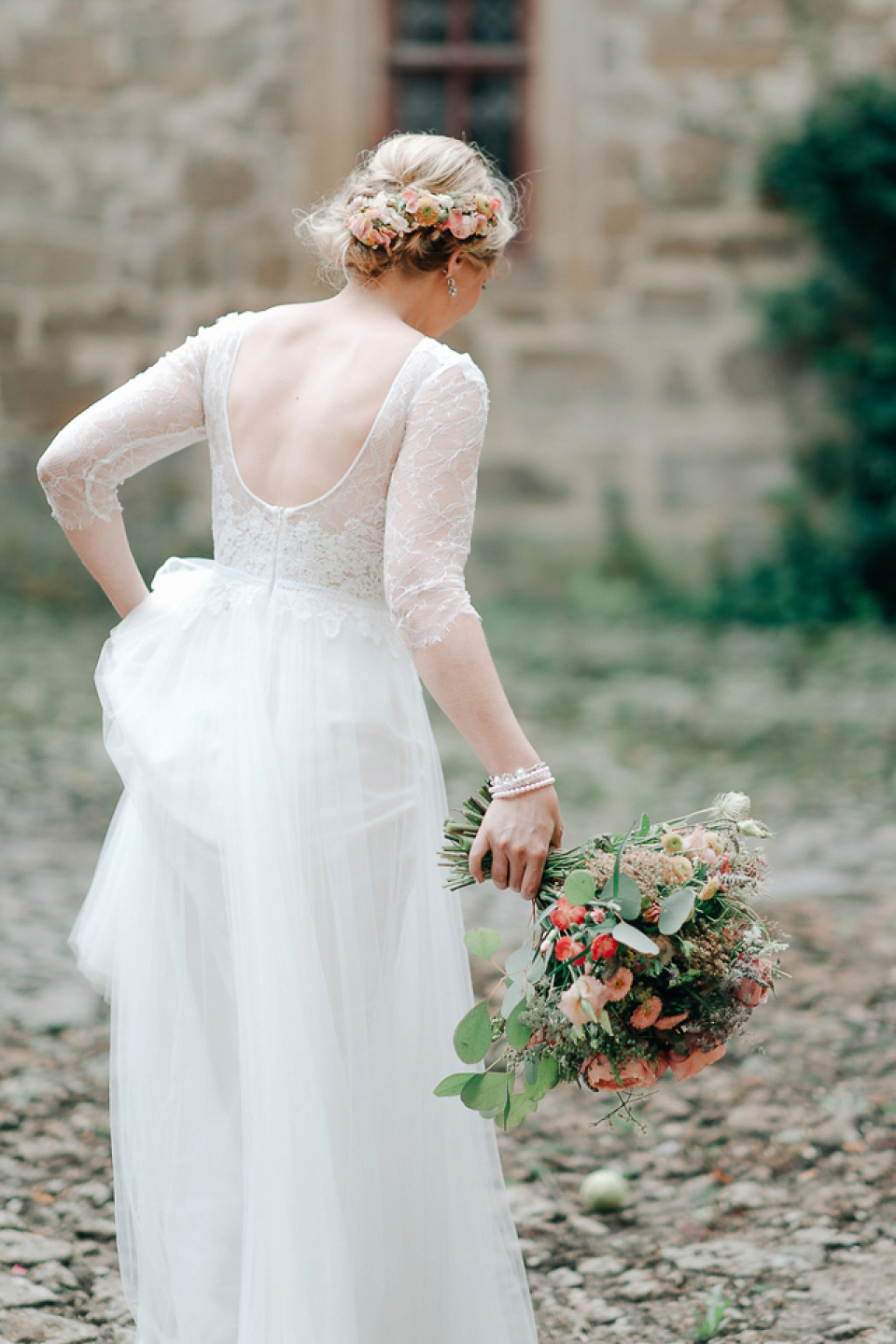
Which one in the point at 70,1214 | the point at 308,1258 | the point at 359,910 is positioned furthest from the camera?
the point at 70,1214

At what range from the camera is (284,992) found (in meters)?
1.81

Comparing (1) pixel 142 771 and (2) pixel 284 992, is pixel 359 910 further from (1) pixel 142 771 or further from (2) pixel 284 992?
(1) pixel 142 771

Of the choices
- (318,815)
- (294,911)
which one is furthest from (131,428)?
(294,911)

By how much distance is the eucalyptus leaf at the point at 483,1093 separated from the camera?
1.82 m

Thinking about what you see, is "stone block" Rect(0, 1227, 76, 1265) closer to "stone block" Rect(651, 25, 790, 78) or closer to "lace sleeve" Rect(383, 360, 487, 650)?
"lace sleeve" Rect(383, 360, 487, 650)

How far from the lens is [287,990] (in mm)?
1815

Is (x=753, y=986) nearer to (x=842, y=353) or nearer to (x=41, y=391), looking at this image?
(x=842, y=353)

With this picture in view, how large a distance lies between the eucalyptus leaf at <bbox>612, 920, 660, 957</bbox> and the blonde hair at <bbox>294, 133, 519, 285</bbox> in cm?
97

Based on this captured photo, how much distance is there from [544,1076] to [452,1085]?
147 mm

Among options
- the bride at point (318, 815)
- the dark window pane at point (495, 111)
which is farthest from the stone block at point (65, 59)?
the bride at point (318, 815)

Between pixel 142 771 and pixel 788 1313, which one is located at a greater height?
pixel 142 771

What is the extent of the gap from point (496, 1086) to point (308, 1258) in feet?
1.08

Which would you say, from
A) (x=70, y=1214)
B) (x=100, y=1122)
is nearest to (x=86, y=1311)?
(x=70, y=1214)

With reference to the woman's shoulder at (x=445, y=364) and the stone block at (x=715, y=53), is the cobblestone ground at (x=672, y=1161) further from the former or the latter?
the stone block at (x=715, y=53)
